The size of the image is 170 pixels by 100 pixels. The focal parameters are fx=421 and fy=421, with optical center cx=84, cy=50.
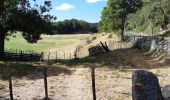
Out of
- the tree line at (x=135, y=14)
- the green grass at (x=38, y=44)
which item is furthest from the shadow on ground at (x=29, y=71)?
the green grass at (x=38, y=44)

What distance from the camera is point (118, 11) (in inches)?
3216

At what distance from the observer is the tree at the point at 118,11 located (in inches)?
3175

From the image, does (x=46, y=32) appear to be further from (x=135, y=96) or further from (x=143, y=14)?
(x=135, y=96)

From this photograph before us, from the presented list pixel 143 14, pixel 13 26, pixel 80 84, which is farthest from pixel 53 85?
pixel 143 14

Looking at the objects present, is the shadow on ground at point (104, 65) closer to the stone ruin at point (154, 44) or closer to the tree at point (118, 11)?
the stone ruin at point (154, 44)

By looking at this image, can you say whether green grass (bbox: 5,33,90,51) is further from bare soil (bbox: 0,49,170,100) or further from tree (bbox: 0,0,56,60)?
bare soil (bbox: 0,49,170,100)

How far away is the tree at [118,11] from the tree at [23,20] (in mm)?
32153

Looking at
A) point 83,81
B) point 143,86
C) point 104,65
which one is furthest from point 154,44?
point 143,86

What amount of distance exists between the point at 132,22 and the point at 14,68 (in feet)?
149

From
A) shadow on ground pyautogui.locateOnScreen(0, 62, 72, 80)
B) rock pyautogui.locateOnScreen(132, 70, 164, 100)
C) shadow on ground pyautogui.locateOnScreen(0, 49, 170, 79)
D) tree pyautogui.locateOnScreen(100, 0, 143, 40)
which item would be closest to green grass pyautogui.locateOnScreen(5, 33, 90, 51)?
tree pyautogui.locateOnScreen(100, 0, 143, 40)

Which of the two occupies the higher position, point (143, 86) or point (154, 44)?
point (154, 44)

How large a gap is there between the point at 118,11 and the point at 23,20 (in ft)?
125

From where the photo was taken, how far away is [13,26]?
46.6 metres

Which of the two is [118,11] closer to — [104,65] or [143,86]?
[104,65]
